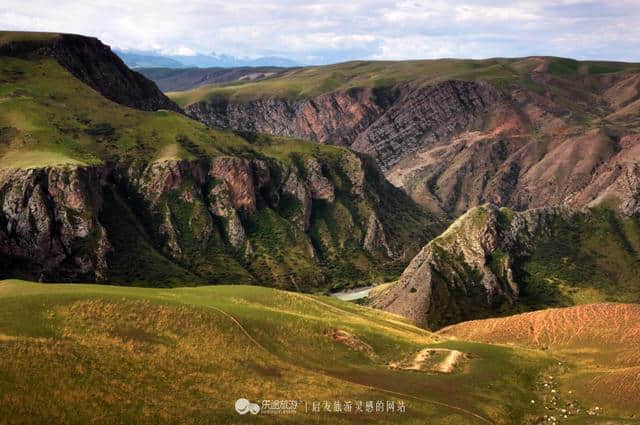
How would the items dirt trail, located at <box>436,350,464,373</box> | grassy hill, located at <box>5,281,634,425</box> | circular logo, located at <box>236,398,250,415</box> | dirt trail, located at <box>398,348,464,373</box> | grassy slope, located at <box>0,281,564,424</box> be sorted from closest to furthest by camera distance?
grassy slope, located at <box>0,281,564,424</box>
grassy hill, located at <box>5,281,634,425</box>
circular logo, located at <box>236,398,250,415</box>
dirt trail, located at <box>398,348,464,373</box>
dirt trail, located at <box>436,350,464,373</box>

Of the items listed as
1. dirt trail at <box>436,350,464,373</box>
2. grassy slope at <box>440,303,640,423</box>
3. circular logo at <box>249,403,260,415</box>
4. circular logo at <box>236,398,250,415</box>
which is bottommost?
grassy slope at <box>440,303,640,423</box>

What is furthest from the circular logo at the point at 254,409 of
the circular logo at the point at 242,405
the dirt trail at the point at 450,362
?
the dirt trail at the point at 450,362

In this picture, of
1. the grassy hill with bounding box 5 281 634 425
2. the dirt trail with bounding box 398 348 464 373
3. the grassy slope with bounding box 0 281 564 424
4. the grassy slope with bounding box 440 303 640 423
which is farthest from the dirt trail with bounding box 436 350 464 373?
the grassy slope with bounding box 440 303 640 423

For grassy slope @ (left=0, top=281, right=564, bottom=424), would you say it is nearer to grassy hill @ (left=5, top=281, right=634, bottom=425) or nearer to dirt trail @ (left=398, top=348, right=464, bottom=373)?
grassy hill @ (left=5, top=281, right=634, bottom=425)

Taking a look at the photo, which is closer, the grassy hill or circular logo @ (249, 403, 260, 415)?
the grassy hill

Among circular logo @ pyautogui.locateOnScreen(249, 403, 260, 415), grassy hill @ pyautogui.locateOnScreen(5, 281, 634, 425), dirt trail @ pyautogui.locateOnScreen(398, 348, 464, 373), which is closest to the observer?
grassy hill @ pyautogui.locateOnScreen(5, 281, 634, 425)

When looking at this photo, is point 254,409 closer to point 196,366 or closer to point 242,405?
point 242,405

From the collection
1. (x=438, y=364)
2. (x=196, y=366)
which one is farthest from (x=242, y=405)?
(x=438, y=364)

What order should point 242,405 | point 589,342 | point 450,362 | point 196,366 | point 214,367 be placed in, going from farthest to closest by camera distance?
point 589,342
point 450,362
point 214,367
point 196,366
point 242,405

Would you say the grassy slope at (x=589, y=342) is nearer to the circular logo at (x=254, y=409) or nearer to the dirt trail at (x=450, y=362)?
the dirt trail at (x=450, y=362)
